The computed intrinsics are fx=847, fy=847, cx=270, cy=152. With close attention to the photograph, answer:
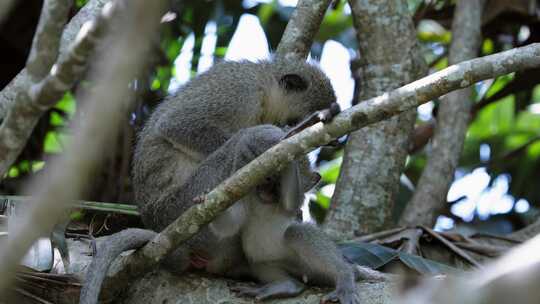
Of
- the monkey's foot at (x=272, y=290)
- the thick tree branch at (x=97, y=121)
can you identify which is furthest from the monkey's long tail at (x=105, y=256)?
the thick tree branch at (x=97, y=121)

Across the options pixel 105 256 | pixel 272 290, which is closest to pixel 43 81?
pixel 105 256

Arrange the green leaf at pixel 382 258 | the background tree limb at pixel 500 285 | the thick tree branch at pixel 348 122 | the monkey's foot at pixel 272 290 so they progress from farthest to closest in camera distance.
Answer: the green leaf at pixel 382 258 < the monkey's foot at pixel 272 290 < the thick tree branch at pixel 348 122 < the background tree limb at pixel 500 285

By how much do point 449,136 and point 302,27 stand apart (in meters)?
1.81

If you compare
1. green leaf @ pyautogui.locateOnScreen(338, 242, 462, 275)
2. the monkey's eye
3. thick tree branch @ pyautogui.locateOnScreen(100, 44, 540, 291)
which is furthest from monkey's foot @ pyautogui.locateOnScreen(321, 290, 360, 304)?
the monkey's eye

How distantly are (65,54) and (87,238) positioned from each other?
2.81m

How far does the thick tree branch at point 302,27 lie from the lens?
709 cm

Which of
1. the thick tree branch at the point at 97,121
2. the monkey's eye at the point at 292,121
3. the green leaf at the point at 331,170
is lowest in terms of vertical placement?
the thick tree branch at the point at 97,121

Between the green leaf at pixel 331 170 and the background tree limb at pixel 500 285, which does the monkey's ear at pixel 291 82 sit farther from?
the background tree limb at pixel 500 285

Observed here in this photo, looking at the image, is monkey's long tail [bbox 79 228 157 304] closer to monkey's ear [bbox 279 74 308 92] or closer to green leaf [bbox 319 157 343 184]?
monkey's ear [bbox 279 74 308 92]

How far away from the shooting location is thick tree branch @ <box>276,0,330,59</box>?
7.09m

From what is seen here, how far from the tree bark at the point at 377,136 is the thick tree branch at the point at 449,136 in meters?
0.71

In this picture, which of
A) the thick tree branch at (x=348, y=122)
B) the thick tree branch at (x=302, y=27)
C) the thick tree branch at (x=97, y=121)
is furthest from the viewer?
the thick tree branch at (x=302, y=27)

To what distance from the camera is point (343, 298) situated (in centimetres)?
485

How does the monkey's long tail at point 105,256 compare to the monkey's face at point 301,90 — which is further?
the monkey's face at point 301,90
